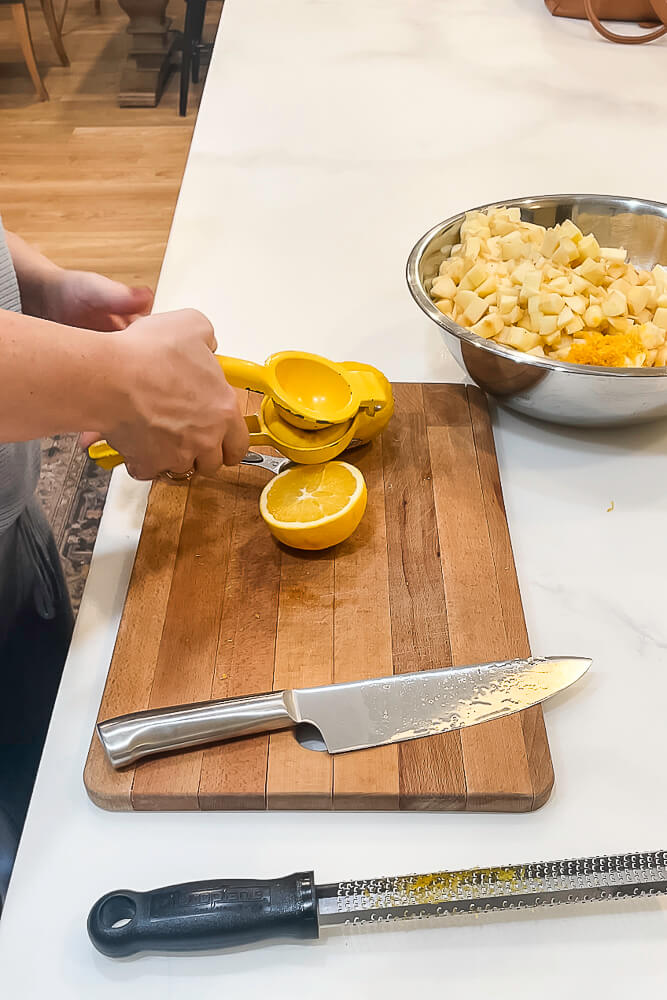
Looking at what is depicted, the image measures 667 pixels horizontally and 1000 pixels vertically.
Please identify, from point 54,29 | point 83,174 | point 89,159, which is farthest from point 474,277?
point 54,29

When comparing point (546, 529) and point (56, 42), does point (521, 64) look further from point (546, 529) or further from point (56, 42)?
point (56, 42)

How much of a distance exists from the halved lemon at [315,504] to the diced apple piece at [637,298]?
0.36 m

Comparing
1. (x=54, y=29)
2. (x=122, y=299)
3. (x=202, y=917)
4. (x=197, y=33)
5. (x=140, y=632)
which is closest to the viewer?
(x=202, y=917)

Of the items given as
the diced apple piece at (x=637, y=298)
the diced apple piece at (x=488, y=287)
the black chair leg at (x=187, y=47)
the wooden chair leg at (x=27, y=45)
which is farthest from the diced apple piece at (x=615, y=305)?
the wooden chair leg at (x=27, y=45)

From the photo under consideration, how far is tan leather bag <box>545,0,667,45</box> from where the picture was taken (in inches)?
68.4

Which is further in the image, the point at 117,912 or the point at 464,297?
the point at 464,297

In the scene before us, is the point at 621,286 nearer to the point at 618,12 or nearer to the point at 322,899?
the point at 322,899

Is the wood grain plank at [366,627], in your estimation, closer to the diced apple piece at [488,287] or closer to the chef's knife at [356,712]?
the chef's knife at [356,712]

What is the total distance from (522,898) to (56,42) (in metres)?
4.86

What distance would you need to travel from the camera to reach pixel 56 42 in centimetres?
439

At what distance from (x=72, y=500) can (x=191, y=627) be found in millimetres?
1452

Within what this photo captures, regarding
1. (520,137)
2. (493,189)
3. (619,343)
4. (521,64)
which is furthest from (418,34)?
(619,343)

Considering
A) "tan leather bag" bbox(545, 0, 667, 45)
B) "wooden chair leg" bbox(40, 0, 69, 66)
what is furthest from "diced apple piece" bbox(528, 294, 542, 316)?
"wooden chair leg" bbox(40, 0, 69, 66)

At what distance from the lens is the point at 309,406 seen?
90 cm
